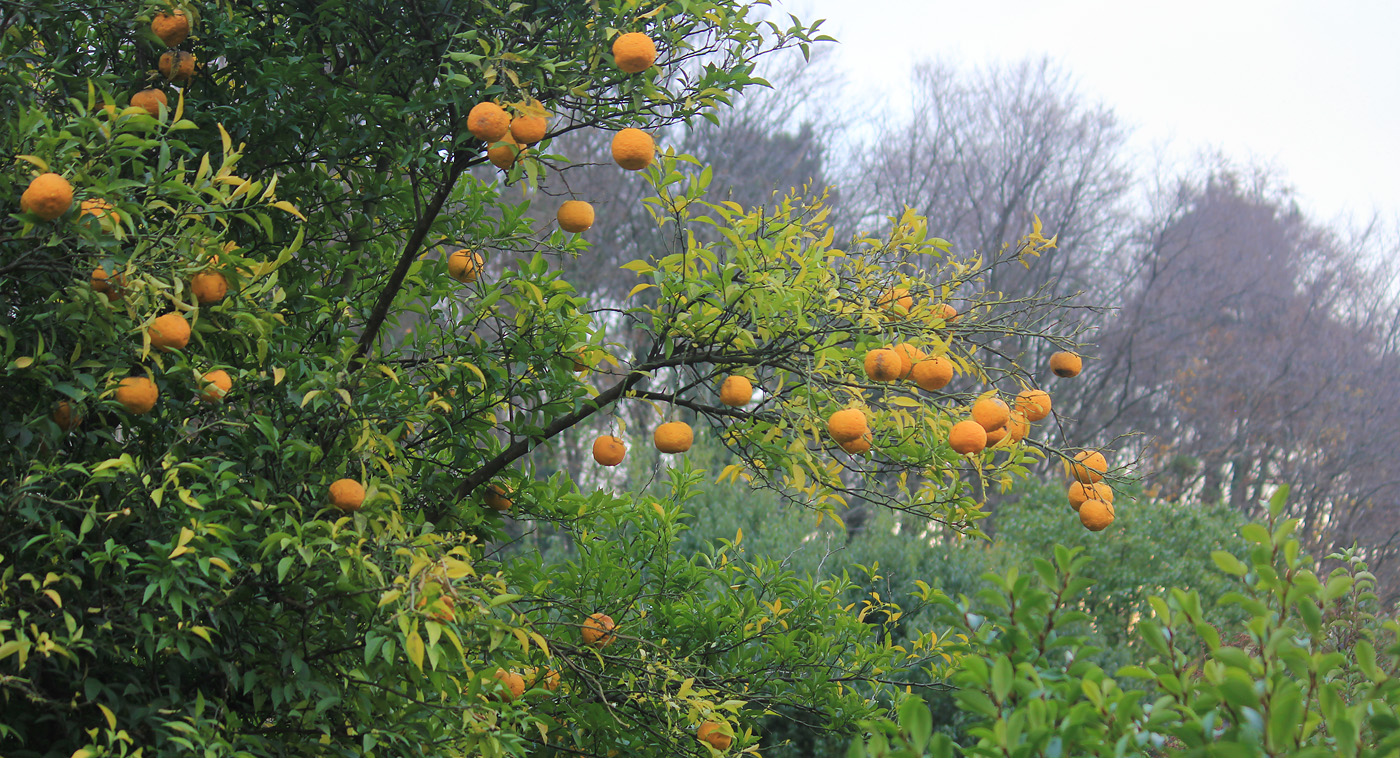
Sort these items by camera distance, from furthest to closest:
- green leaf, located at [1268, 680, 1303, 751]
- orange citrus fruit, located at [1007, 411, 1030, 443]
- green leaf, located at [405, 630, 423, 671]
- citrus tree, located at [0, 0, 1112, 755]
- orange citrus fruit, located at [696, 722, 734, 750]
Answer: orange citrus fruit, located at [696, 722, 734, 750] < orange citrus fruit, located at [1007, 411, 1030, 443] < citrus tree, located at [0, 0, 1112, 755] < green leaf, located at [405, 630, 423, 671] < green leaf, located at [1268, 680, 1303, 751]

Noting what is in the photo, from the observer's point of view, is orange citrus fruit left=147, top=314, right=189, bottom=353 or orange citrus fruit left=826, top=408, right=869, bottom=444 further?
orange citrus fruit left=826, top=408, right=869, bottom=444

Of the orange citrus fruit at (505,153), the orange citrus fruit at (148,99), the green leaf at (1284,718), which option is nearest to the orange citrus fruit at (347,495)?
the orange citrus fruit at (505,153)

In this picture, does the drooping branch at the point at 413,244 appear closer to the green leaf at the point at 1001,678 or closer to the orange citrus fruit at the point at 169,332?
the orange citrus fruit at the point at 169,332

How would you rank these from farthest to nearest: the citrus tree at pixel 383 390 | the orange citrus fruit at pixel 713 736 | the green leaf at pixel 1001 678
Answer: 1. the orange citrus fruit at pixel 713 736
2. the citrus tree at pixel 383 390
3. the green leaf at pixel 1001 678

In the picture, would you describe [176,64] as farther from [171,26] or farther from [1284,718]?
[1284,718]

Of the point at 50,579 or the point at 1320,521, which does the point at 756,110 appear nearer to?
the point at 1320,521

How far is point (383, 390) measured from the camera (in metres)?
2.62

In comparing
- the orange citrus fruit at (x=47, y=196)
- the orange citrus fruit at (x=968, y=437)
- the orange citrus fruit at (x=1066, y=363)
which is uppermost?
the orange citrus fruit at (x=1066, y=363)

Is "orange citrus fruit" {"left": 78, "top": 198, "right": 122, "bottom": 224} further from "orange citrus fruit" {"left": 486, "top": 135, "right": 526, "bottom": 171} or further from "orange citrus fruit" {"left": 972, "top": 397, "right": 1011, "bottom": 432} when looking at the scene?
"orange citrus fruit" {"left": 972, "top": 397, "right": 1011, "bottom": 432}

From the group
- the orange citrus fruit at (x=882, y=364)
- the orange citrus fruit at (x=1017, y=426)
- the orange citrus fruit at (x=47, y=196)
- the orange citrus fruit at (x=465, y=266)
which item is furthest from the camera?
the orange citrus fruit at (x=465, y=266)

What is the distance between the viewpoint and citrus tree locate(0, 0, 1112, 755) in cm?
202

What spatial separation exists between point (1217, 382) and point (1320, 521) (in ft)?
9.53

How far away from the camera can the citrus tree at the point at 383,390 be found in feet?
6.62

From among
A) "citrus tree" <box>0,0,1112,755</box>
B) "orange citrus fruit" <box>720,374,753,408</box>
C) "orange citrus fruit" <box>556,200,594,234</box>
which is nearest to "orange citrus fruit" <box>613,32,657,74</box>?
"citrus tree" <box>0,0,1112,755</box>
